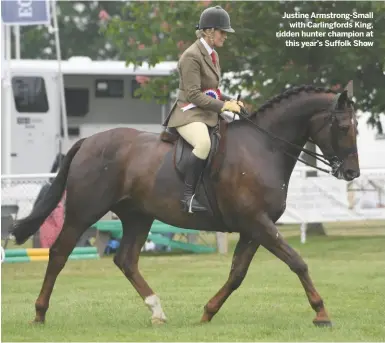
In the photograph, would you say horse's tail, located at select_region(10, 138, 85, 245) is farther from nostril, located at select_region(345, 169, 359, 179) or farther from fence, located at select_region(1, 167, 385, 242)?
fence, located at select_region(1, 167, 385, 242)

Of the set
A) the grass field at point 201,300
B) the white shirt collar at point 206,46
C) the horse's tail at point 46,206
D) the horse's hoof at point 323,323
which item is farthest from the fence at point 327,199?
the horse's hoof at point 323,323

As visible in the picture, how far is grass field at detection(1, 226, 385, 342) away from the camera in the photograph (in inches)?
359

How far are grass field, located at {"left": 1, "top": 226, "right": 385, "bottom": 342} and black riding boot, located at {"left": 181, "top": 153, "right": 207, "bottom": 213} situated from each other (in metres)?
1.06

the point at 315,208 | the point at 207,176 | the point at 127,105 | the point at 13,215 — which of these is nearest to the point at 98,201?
the point at 207,176

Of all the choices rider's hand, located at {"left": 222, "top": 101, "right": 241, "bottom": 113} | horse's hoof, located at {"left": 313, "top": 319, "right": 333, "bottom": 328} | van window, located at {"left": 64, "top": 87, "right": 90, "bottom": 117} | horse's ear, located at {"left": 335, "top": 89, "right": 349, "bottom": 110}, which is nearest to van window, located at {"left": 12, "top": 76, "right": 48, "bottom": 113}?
van window, located at {"left": 64, "top": 87, "right": 90, "bottom": 117}

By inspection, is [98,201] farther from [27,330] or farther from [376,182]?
[376,182]

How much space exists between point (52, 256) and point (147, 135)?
146cm

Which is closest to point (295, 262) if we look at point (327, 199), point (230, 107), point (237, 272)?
point (237, 272)

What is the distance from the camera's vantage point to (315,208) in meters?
20.4

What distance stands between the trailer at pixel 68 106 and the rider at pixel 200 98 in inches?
663

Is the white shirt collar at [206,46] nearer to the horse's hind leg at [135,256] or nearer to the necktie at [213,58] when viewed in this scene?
the necktie at [213,58]

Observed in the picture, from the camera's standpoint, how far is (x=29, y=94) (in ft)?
89.5

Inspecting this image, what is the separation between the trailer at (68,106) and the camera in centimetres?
2664

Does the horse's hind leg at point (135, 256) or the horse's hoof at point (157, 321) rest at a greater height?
the horse's hind leg at point (135, 256)
